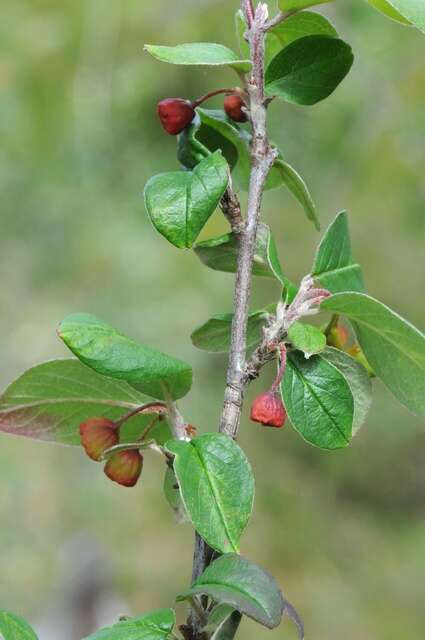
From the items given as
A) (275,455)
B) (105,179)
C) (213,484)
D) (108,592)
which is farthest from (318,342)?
(105,179)

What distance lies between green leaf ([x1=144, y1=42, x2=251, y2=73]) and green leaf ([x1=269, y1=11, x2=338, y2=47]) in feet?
0.16

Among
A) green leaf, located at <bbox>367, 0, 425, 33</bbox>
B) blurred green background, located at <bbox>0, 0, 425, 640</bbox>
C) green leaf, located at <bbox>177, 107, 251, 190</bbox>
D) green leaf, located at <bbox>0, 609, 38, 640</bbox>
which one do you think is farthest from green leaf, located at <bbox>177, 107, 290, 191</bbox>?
blurred green background, located at <bbox>0, 0, 425, 640</bbox>

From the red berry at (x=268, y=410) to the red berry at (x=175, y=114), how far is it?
13 cm

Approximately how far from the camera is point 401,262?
7.48 feet

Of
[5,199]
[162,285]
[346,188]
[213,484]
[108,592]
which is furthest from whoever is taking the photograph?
[5,199]

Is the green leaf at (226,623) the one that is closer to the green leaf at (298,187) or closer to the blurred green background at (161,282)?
the green leaf at (298,187)

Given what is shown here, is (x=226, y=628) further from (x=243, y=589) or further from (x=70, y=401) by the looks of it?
(x=70, y=401)

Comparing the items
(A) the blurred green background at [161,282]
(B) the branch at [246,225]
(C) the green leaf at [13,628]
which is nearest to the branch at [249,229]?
(B) the branch at [246,225]

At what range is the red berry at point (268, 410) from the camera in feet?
1.18

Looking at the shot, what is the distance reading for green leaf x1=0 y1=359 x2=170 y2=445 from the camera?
1.32 feet

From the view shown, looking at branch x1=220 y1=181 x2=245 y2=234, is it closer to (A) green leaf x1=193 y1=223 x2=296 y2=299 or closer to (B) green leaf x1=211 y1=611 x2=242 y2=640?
(A) green leaf x1=193 y1=223 x2=296 y2=299

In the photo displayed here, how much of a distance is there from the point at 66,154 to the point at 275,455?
1106 mm

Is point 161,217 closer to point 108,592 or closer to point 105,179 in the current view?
point 108,592

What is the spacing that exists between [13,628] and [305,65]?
0.27 meters
